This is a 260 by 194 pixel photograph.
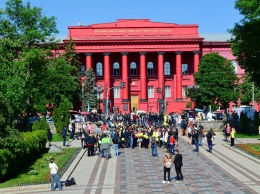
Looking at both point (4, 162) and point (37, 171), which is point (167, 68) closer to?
point (37, 171)

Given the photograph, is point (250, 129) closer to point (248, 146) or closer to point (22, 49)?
point (248, 146)

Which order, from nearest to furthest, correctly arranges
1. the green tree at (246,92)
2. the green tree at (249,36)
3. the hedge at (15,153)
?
the hedge at (15,153) < the green tree at (249,36) < the green tree at (246,92)

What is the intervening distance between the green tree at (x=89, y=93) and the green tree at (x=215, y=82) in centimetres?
1491

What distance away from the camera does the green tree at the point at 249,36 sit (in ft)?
119

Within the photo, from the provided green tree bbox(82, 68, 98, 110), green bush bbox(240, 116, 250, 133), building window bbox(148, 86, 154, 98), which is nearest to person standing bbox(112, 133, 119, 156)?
green bush bbox(240, 116, 250, 133)

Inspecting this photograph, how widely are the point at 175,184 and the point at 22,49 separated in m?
29.5

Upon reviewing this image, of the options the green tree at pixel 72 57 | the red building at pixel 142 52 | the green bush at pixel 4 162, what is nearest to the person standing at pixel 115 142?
the green bush at pixel 4 162

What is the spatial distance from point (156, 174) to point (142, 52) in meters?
53.0

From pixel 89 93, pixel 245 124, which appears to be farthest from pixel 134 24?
pixel 245 124

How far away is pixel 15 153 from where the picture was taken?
76.5 ft

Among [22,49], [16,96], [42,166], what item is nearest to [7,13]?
[22,49]

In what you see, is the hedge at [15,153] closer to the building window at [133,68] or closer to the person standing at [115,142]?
the person standing at [115,142]

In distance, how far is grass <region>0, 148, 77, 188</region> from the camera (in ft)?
69.3

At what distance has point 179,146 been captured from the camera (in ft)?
109
